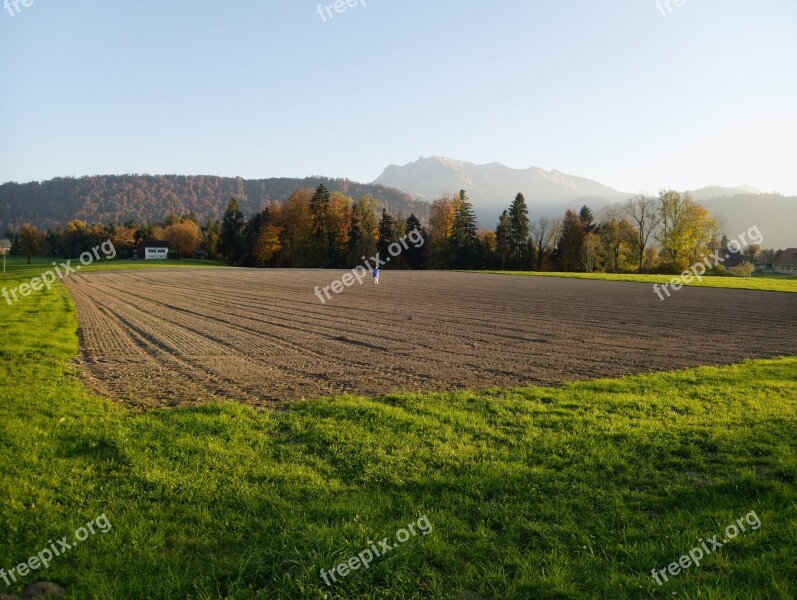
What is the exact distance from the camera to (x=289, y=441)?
7.12 meters

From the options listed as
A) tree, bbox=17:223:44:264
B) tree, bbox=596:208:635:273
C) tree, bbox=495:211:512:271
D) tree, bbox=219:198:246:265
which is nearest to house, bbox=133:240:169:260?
tree, bbox=219:198:246:265

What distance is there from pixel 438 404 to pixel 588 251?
84305 millimetres

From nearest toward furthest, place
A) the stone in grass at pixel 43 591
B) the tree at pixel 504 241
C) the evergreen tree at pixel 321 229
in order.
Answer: the stone in grass at pixel 43 591
the tree at pixel 504 241
the evergreen tree at pixel 321 229

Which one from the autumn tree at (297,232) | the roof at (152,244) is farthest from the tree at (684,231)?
the roof at (152,244)

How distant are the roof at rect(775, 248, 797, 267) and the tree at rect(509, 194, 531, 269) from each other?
80465 mm

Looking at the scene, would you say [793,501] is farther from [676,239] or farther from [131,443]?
[676,239]

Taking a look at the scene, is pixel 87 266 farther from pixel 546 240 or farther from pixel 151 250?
pixel 546 240

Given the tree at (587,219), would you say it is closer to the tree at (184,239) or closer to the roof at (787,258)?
the roof at (787,258)

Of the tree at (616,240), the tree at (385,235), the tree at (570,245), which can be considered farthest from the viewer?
the tree at (385,235)

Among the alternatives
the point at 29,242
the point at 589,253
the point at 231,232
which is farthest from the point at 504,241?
the point at 29,242

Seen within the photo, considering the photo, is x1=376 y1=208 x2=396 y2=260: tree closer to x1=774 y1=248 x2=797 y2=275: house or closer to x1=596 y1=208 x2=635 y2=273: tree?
x1=596 y1=208 x2=635 y2=273: tree

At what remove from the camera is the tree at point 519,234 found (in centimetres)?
9662

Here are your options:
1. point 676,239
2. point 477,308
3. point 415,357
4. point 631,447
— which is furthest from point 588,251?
point 631,447

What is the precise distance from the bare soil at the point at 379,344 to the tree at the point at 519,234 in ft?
221
